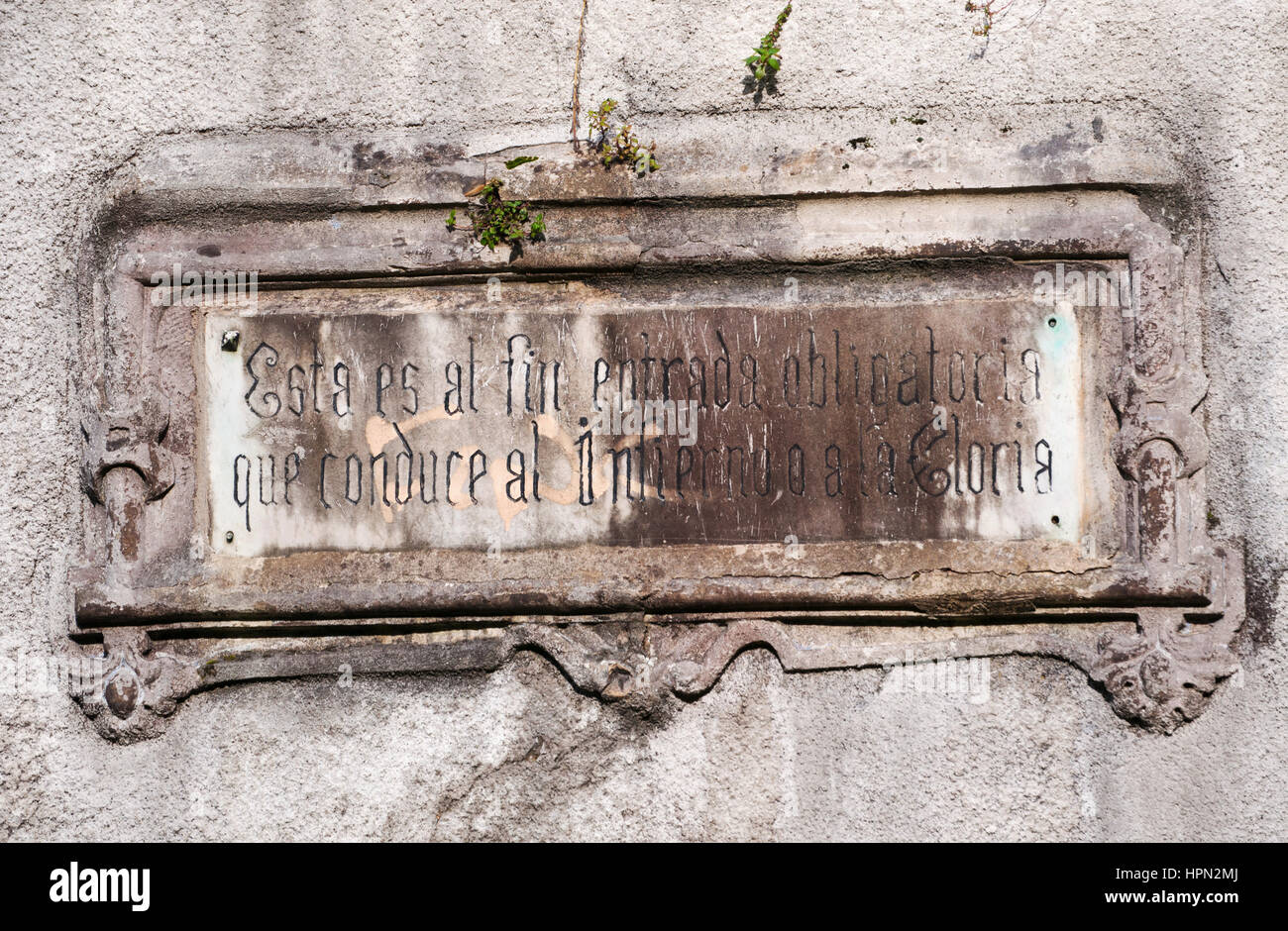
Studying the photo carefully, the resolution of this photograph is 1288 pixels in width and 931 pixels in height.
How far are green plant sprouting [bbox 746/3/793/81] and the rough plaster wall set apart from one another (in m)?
0.05

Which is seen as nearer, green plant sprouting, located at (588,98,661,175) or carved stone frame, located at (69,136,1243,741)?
carved stone frame, located at (69,136,1243,741)

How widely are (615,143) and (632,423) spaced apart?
32.2 inches

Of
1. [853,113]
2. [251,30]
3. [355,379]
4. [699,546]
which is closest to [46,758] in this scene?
[355,379]

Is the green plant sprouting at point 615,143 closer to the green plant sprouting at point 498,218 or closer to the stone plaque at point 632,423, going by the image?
the green plant sprouting at point 498,218

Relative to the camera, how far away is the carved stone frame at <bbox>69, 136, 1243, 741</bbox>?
251cm

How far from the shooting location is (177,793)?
8.48ft

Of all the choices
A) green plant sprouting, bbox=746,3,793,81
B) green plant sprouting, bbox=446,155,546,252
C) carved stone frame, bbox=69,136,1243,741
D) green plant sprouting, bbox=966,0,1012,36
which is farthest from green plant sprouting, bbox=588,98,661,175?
green plant sprouting, bbox=966,0,1012,36

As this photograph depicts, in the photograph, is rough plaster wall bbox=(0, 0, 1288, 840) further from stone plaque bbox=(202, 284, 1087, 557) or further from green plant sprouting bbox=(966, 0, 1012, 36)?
stone plaque bbox=(202, 284, 1087, 557)

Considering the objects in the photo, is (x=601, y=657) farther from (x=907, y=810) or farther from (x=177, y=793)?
(x=177, y=793)

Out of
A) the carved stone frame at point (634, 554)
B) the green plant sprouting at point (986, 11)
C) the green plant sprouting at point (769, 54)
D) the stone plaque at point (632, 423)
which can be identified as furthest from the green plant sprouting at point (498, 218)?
the green plant sprouting at point (986, 11)

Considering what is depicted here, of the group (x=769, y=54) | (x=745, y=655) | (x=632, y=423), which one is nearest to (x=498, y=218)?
(x=632, y=423)

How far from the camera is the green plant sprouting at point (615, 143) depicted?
262cm

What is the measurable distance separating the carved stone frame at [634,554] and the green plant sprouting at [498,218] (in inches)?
1.6

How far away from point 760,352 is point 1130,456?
1064mm
